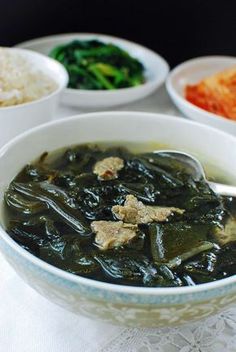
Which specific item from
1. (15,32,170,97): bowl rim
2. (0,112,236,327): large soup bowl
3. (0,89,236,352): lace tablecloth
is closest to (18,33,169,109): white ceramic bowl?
(15,32,170,97): bowl rim

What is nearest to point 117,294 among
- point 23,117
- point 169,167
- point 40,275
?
point 40,275

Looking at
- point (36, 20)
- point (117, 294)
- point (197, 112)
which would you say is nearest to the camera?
point (117, 294)

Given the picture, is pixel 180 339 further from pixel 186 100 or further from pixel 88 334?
pixel 186 100

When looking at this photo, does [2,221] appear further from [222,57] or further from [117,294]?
[222,57]

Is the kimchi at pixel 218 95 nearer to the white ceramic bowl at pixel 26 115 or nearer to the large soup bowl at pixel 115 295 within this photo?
the white ceramic bowl at pixel 26 115

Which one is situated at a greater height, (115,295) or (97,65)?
(115,295)

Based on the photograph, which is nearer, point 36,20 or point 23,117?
point 23,117

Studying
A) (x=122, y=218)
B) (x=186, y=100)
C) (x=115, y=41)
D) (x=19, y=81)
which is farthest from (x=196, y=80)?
(x=122, y=218)
